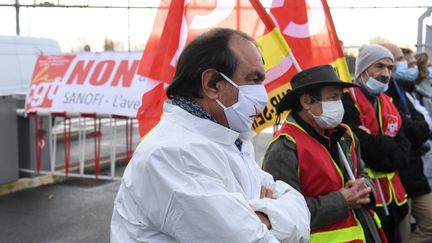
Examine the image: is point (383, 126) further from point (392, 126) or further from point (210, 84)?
point (210, 84)

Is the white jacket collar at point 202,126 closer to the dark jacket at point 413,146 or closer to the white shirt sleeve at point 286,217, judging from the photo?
the white shirt sleeve at point 286,217

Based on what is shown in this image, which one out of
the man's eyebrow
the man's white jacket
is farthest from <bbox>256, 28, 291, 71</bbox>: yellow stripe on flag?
the man's white jacket

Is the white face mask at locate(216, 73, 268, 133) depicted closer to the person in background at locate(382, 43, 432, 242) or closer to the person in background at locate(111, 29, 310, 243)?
the person in background at locate(111, 29, 310, 243)

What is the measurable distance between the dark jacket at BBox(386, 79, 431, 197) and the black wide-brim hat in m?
1.39

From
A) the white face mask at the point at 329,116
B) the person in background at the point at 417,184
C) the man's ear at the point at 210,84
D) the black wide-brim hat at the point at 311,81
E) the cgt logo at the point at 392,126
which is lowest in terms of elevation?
the person in background at the point at 417,184

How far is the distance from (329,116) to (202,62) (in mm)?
1317

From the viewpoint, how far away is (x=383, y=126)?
11.4 ft

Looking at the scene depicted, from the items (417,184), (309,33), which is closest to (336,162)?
(309,33)

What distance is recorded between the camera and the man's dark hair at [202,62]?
160cm

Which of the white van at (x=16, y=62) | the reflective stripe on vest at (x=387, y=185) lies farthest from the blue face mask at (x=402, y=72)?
the white van at (x=16, y=62)

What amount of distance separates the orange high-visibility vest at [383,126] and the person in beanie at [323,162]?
1.75 ft

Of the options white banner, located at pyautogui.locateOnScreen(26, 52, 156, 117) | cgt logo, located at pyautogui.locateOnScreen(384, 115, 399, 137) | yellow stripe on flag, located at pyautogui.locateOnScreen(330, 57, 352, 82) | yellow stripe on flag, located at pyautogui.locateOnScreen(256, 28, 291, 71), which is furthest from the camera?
white banner, located at pyautogui.locateOnScreen(26, 52, 156, 117)

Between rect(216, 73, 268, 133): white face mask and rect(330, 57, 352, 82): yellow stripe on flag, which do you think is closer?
rect(216, 73, 268, 133): white face mask

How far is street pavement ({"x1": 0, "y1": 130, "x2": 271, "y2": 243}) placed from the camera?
5484mm
